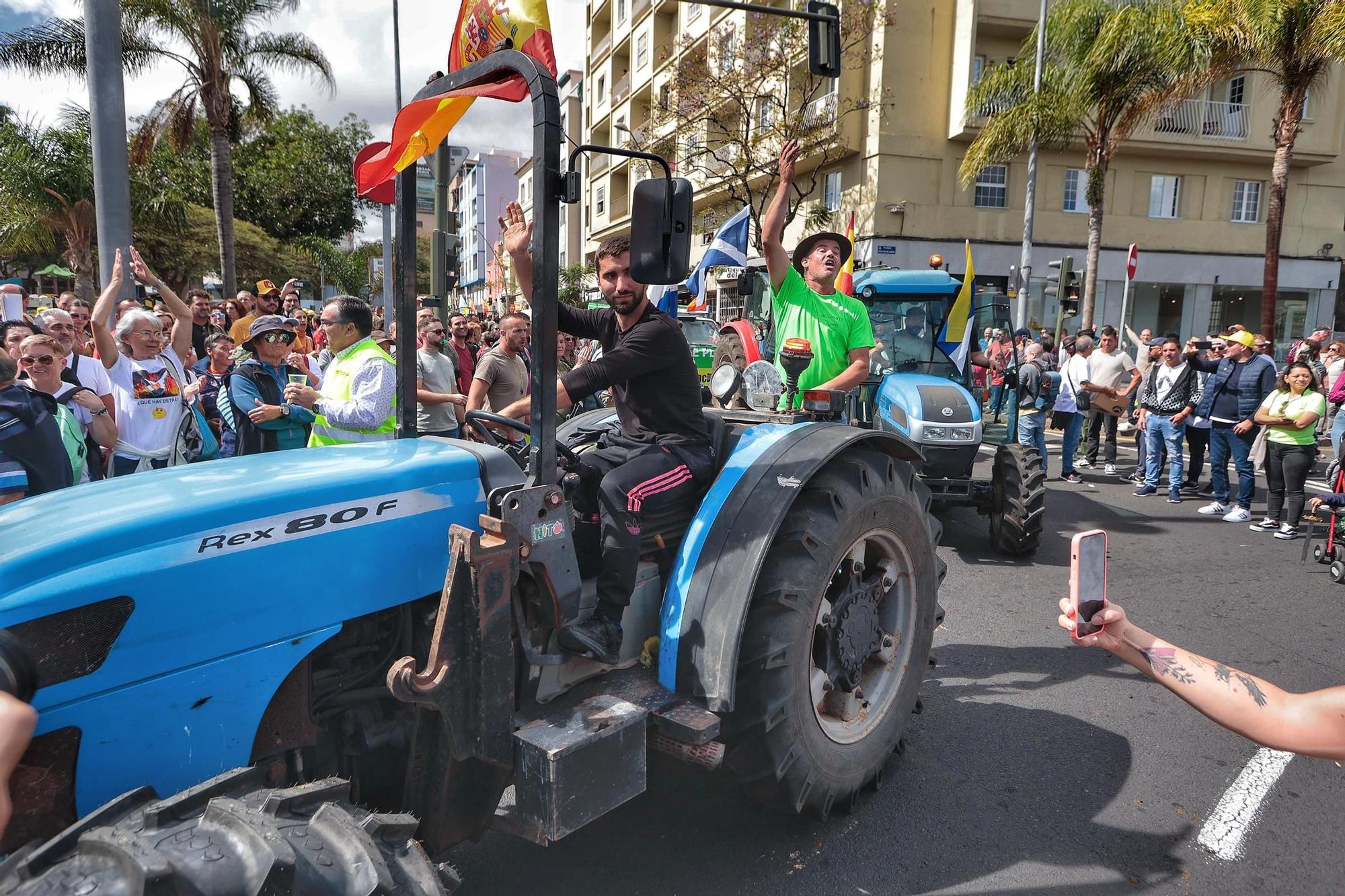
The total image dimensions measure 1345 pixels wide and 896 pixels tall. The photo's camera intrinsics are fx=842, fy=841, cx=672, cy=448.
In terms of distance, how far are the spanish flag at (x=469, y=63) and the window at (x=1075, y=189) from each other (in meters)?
24.3

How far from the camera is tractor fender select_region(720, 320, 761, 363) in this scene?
7328 mm

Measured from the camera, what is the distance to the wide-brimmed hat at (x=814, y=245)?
4699mm

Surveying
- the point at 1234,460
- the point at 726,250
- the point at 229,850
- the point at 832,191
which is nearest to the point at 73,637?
the point at 229,850

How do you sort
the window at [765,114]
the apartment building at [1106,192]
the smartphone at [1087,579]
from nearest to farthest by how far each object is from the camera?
1. the smartphone at [1087,579]
2. the window at [765,114]
3. the apartment building at [1106,192]

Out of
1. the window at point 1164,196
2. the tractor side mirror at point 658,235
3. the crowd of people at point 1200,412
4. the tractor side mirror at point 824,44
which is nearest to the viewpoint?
the tractor side mirror at point 658,235

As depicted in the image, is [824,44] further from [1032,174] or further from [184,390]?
[1032,174]

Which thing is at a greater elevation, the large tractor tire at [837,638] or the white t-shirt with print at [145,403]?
the white t-shirt with print at [145,403]

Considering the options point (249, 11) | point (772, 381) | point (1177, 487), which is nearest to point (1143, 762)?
point (772, 381)

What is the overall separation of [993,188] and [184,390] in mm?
22355

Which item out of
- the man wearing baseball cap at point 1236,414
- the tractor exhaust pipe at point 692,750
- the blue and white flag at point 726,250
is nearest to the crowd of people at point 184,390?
the tractor exhaust pipe at point 692,750

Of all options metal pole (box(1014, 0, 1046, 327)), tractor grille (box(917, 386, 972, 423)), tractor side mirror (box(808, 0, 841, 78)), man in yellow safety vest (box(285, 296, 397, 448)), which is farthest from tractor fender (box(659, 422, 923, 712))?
metal pole (box(1014, 0, 1046, 327))

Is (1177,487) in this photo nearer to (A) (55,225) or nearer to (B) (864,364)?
(B) (864,364)

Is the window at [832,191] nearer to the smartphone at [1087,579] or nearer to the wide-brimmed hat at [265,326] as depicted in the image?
the wide-brimmed hat at [265,326]

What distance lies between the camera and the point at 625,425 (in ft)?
9.44
